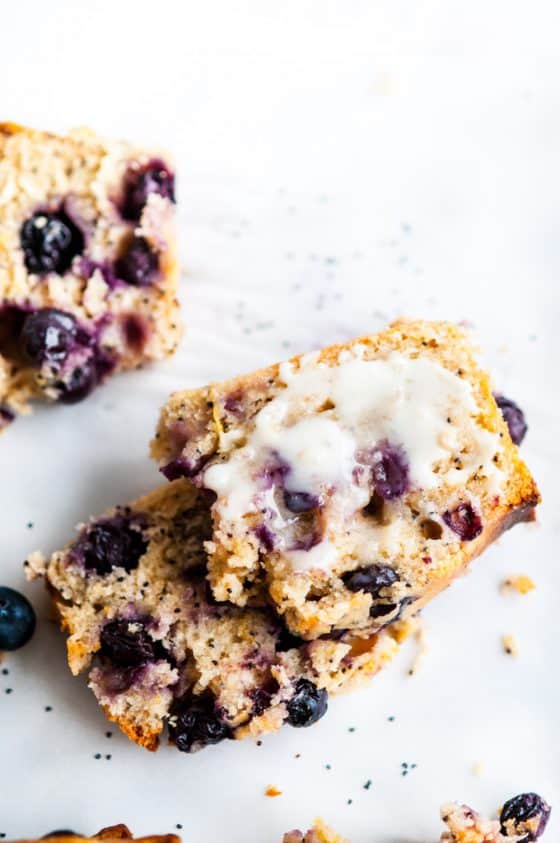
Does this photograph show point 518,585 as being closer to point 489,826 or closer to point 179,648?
point 489,826

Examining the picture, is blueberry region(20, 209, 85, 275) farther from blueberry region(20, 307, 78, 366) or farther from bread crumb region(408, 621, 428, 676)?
bread crumb region(408, 621, 428, 676)

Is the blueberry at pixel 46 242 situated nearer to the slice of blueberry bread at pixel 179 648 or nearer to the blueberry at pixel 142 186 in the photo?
the blueberry at pixel 142 186

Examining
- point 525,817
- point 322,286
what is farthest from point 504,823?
point 322,286

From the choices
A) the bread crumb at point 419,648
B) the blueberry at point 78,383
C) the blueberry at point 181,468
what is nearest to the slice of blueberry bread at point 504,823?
the bread crumb at point 419,648

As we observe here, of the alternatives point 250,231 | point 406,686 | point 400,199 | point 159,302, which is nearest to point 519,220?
point 400,199

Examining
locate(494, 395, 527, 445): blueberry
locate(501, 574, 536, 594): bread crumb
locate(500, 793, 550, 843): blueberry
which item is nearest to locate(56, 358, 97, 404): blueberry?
locate(494, 395, 527, 445): blueberry
